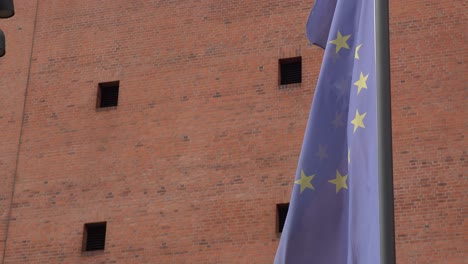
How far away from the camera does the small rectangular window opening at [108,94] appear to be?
1942cm

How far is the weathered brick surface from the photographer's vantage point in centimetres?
1698

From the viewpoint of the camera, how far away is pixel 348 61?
8.88m

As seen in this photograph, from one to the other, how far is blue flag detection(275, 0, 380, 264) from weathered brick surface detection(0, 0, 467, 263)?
25.5ft

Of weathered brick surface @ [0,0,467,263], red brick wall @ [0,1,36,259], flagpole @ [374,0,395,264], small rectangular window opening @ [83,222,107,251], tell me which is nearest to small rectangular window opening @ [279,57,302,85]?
weathered brick surface @ [0,0,467,263]

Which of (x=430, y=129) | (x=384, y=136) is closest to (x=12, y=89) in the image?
(x=430, y=129)

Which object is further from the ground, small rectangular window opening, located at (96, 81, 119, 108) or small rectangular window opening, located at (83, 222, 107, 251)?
small rectangular window opening, located at (96, 81, 119, 108)

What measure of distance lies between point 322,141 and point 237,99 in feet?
32.2

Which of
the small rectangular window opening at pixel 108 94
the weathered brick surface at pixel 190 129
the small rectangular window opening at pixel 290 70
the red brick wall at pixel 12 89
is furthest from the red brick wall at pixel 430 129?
the red brick wall at pixel 12 89

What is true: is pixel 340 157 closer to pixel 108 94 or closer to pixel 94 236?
pixel 94 236

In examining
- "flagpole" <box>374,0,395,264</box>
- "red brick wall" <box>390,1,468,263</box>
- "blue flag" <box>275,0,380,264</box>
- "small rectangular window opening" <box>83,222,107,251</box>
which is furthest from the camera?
"small rectangular window opening" <box>83,222,107,251</box>

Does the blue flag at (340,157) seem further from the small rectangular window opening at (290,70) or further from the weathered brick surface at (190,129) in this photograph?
the small rectangular window opening at (290,70)

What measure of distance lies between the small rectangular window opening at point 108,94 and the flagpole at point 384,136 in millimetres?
11477

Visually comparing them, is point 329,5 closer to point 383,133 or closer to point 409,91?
point 383,133

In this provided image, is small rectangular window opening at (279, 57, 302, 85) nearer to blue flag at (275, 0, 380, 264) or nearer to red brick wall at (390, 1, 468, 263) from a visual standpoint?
red brick wall at (390, 1, 468, 263)
